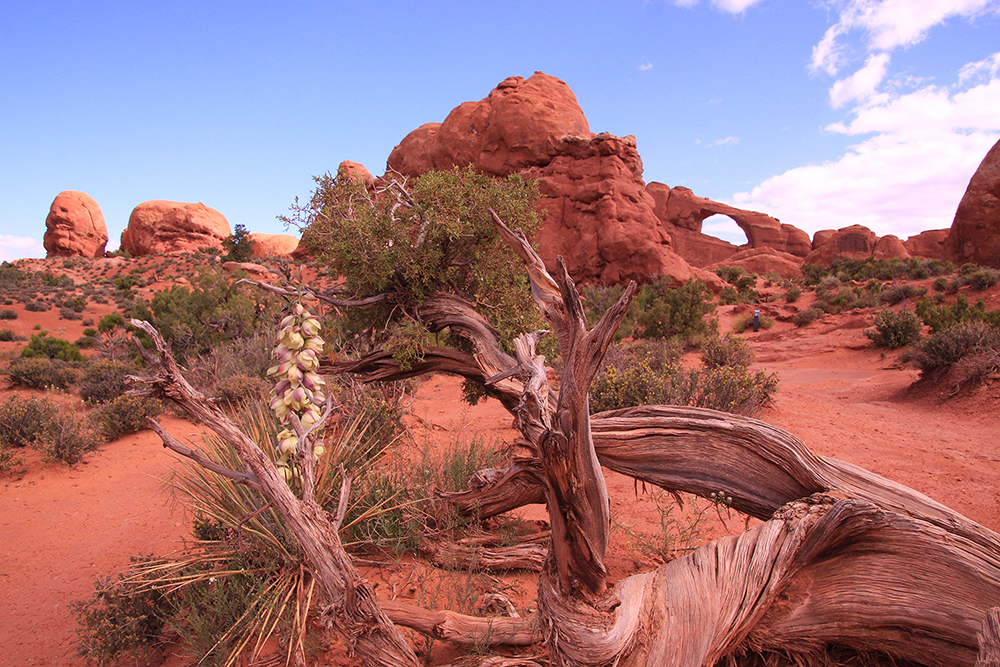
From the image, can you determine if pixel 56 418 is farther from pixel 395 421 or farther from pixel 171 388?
pixel 171 388

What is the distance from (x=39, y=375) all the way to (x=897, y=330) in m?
19.1

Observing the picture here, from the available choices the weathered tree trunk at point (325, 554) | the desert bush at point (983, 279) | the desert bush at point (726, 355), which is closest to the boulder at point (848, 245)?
the desert bush at point (983, 279)

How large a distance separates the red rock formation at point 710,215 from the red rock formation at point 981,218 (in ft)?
62.5

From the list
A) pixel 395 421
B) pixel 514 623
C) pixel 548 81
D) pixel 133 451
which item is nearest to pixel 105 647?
pixel 514 623

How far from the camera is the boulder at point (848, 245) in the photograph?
44.3 m

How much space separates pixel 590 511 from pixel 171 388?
5.67 feet

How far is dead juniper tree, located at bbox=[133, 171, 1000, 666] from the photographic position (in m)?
2.04

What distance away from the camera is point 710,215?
48812 mm

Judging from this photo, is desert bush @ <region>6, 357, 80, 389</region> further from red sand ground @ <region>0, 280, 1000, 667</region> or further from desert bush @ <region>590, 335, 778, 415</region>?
desert bush @ <region>590, 335, 778, 415</region>

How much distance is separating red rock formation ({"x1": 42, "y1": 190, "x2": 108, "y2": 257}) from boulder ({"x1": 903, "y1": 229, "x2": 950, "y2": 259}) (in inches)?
2932

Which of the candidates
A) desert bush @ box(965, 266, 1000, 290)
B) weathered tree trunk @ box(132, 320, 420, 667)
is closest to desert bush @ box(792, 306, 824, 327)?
desert bush @ box(965, 266, 1000, 290)

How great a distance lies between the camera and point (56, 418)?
6930 mm

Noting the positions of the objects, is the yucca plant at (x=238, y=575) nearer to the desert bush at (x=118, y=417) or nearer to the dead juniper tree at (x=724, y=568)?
the dead juniper tree at (x=724, y=568)

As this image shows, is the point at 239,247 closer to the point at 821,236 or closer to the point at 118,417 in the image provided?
the point at 118,417
